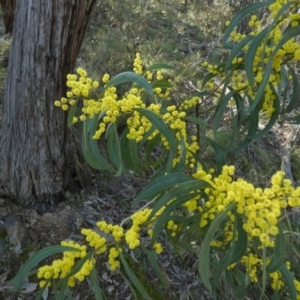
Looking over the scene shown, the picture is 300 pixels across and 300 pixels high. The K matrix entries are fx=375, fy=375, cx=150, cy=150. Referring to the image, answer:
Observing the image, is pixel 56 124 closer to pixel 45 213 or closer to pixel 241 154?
pixel 45 213

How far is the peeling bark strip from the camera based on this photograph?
71.7 inches

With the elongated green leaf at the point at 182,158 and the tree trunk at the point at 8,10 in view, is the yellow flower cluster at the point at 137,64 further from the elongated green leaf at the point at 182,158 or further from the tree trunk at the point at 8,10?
the tree trunk at the point at 8,10

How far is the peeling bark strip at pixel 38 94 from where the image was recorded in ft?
5.98

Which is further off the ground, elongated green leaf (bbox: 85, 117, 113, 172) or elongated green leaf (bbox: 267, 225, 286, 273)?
elongated green leaf (bbox: 85, 117, 113, 172)

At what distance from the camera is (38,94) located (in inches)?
76.8

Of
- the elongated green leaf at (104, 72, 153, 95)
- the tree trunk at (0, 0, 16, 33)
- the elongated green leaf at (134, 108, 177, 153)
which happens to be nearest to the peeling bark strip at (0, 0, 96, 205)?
the elongated green leaf at (104, 72, 153, 95)

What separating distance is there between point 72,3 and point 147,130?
92cm

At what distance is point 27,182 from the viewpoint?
2148 mm

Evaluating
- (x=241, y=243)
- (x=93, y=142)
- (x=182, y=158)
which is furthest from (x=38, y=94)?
(x=241, y=243)

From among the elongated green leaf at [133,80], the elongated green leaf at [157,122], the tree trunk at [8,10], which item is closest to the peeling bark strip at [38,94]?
the elongated green leaf at [133,80]

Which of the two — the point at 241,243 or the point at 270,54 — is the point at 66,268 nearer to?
the point at 241,243

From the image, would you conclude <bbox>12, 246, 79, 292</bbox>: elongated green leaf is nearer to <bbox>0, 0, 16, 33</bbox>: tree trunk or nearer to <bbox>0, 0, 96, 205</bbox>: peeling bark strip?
<bbox>0, 0, 96, 205</bbox>: peeling bark strip

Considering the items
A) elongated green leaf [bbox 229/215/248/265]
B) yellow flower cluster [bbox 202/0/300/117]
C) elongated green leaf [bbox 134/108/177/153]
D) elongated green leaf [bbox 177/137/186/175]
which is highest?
yellow flower cluster [bbox 202/0/300/117]

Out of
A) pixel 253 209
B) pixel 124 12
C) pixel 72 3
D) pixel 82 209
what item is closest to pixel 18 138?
pixel 82 209
